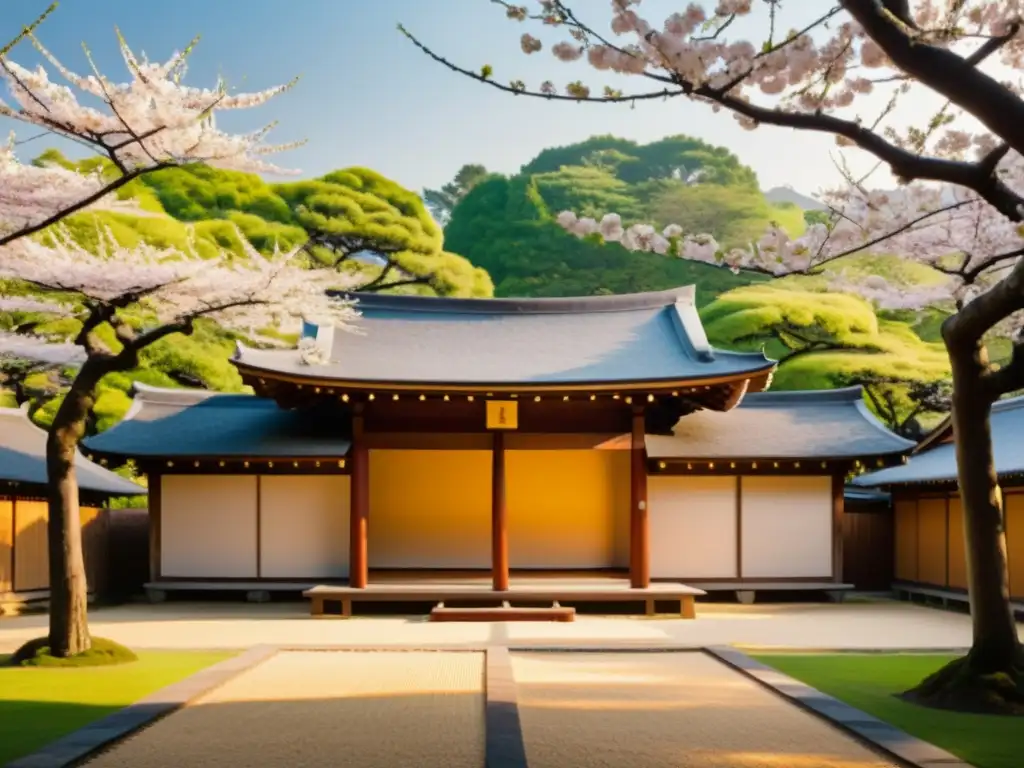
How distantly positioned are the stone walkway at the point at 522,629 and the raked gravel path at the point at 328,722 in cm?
199

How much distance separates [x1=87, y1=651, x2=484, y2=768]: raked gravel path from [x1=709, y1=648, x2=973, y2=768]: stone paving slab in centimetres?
215

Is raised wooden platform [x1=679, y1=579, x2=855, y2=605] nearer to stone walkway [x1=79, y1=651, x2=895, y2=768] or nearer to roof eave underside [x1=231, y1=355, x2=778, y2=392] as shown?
roof eave underside [x1=231, y1=355, x2=778, y2=392]

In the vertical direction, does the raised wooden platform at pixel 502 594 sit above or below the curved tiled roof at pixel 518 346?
below

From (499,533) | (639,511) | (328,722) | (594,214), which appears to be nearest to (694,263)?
(594,214)

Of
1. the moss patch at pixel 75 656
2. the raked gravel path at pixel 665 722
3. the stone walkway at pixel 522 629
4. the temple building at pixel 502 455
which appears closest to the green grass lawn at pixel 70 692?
the moss patch at pixel 75 656

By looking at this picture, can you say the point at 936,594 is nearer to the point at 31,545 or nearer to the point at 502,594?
the point at 502,594

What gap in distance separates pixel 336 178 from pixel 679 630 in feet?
57.1

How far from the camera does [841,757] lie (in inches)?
231

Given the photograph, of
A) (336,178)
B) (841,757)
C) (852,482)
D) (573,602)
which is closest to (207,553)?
(573,602)

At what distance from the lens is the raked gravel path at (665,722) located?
19.2ft

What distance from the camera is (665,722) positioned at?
6895 millimetres

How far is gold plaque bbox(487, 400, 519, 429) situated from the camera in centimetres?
1442

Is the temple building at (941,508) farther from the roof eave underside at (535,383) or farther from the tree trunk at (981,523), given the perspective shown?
the tree trunk at (981,523)

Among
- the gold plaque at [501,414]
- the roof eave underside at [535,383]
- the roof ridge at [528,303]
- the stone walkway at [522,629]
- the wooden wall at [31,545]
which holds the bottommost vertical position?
the stone walkway at [522,629]
